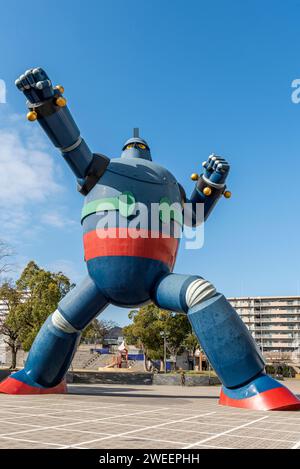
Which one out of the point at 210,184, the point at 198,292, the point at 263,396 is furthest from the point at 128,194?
the point at 263,396

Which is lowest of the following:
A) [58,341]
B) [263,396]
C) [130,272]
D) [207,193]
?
[263,396]

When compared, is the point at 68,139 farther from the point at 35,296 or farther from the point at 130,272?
the point at 35,296

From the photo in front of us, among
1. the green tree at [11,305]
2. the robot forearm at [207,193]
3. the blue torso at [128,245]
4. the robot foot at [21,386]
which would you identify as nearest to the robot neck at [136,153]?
the blue torso at [128,245]

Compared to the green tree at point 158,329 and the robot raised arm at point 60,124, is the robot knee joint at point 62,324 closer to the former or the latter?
the robot raised arm at point 60,124

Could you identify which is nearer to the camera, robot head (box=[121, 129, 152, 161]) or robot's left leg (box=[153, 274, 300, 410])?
robot's left leg (box=[153, 274, 300, 410])

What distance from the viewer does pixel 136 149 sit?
12828 millimetres

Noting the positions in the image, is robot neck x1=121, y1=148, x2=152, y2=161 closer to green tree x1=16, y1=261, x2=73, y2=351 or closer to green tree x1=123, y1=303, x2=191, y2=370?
green tree x1=16, y1=261, x2=73, y2=351

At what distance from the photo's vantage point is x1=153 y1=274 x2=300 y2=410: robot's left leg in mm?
9336

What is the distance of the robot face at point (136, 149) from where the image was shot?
12.7m

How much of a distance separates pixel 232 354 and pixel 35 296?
70.7ft

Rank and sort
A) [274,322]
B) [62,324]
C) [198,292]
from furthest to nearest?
[274,322], [62,324], [198,292]

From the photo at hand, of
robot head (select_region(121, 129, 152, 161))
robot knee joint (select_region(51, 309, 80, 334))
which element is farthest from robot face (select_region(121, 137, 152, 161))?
robot knee joint (select_region(51, 309, 80, 334))

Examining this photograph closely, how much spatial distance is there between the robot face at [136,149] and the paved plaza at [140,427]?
644 cm

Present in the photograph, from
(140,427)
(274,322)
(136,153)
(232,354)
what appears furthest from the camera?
(274,322)
